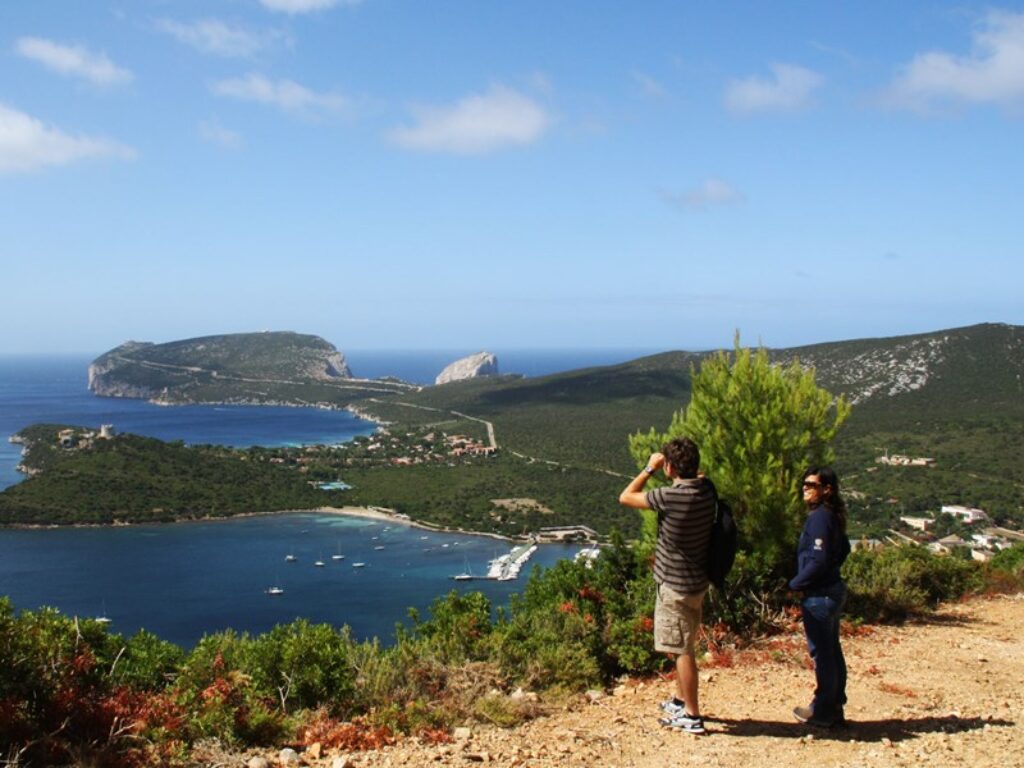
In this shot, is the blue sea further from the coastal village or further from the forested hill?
the forested hill

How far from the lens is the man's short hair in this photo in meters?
4.09

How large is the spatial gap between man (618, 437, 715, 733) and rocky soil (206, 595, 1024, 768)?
452 millimetres

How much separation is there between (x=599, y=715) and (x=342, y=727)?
61.6 inches

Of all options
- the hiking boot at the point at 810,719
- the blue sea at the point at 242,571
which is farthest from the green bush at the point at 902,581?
the blue sea at the point at 242,571

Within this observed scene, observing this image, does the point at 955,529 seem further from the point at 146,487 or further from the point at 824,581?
the point at 146,487

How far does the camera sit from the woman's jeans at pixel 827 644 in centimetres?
430

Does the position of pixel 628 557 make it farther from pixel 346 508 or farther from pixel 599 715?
pixel 346 508

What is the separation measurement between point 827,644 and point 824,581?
1.18 feet

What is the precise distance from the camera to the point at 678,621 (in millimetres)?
4164

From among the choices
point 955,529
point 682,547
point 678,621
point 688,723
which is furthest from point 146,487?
point 682,547

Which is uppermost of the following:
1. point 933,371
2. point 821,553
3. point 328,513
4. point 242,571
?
point 933,371

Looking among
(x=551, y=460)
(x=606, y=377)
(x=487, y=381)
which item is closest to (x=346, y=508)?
(x=551, y=460)

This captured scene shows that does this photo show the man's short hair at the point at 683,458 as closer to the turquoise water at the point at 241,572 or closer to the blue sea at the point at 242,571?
the turquoise water at the point at 241,572

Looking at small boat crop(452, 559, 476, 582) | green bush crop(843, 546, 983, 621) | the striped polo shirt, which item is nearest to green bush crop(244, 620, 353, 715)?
the striped polo shirt
